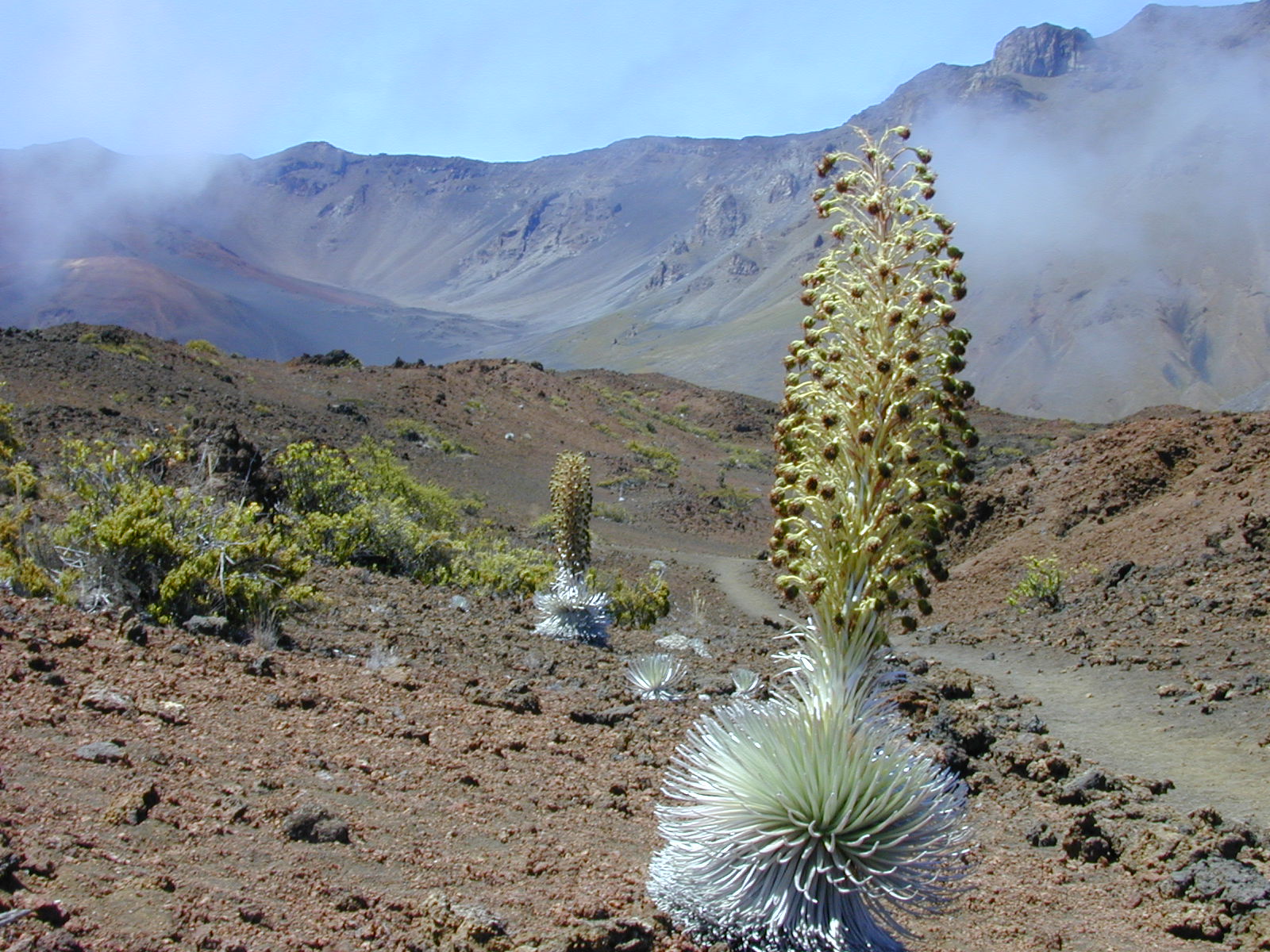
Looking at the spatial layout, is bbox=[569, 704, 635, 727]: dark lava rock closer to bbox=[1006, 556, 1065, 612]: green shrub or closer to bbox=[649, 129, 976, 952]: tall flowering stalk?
bbox=[649, 129, 976, 952]: tall flowering stalk

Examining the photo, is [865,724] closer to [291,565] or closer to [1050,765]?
A: [1050,765]

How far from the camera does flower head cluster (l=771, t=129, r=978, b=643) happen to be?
2654 millimetres

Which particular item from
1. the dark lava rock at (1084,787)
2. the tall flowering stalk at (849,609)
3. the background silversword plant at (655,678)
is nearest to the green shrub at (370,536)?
the background silversword plant at (655,678)

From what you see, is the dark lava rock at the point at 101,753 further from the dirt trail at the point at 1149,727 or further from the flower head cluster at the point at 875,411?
the dirt trail at the point at 1149,727

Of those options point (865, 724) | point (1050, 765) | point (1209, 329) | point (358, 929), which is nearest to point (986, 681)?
point (1050, 765)

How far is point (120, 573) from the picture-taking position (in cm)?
569

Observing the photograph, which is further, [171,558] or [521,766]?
[171,558]

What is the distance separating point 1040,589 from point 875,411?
9928 millimetres

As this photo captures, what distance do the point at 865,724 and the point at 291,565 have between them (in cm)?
483

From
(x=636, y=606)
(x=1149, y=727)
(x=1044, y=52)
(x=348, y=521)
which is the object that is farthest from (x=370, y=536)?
(x=1044, y=52)

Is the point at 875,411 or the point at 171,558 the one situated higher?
the point at 875,411

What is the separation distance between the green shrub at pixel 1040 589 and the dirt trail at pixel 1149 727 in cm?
175

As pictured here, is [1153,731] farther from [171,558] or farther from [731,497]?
[731,497]

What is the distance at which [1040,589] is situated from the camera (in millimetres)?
11695
